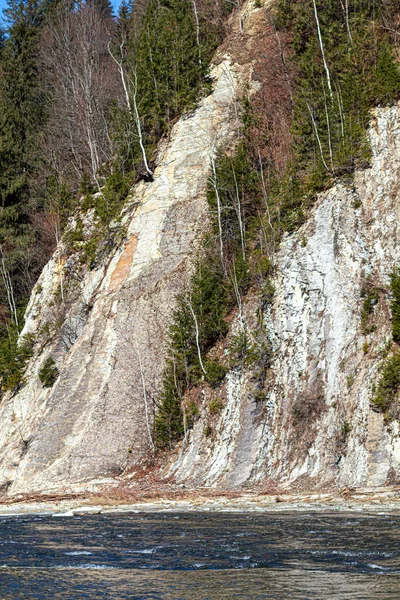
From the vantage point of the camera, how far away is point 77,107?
4806 cm

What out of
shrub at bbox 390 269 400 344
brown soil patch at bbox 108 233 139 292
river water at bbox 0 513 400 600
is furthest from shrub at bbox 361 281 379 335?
brown soil patch at bbox 108 233 139 292

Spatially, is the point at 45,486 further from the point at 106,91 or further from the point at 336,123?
the point at 106,91

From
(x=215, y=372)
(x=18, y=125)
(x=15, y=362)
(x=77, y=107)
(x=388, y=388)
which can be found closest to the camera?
(x=388, y=388)

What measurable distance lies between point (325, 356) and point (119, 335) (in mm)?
10852

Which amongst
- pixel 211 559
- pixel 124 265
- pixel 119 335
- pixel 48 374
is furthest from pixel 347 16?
pixel 211 559

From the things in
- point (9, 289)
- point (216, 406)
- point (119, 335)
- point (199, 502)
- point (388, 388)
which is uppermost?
point (9, 289)

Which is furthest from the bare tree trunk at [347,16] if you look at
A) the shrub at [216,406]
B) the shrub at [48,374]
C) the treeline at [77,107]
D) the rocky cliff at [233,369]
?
the shrub at [48,374]

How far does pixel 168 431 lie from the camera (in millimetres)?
29297

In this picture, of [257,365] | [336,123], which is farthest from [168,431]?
[336,123]

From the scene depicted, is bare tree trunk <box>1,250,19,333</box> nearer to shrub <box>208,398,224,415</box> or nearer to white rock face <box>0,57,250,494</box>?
white rock face <box>0,57,250,494</box>

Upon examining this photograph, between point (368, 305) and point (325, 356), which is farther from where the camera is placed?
point (325, 356)

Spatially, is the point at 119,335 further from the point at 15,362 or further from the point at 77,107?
the point at 77,107

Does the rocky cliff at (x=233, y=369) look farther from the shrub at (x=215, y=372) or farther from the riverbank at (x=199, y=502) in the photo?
the riverbank at (x=199, y=502)

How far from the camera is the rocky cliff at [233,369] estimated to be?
23.8m
